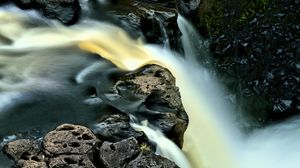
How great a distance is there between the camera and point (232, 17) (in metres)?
8.68

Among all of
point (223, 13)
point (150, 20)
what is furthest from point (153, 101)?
point (223, 13)

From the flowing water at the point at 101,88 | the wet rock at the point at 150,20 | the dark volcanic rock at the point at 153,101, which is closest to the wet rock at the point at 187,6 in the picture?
the flowing water at the point at 101,88

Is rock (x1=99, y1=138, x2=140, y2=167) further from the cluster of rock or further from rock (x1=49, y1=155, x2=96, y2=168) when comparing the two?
rock (x1=49, y1=155, x2=96, y2=168)

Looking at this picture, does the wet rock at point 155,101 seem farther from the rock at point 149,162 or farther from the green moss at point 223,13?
the green moss at point 223,13

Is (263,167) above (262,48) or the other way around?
the other way around

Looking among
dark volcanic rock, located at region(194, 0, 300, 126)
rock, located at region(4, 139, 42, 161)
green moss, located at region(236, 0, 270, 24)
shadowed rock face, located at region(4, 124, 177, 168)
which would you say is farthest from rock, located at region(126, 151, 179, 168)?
green moss, located at region(236, 0, 270, 24)

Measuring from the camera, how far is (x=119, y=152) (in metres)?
5.09

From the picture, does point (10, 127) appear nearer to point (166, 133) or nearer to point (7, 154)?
point (7, 154)

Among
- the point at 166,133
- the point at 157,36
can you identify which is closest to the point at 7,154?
the point at 166,133

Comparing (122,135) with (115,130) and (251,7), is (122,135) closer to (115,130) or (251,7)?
(115,130)

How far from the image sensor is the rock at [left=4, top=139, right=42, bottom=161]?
5.10 m

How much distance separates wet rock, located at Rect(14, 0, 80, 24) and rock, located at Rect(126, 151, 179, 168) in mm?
3099

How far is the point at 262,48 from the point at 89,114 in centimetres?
339

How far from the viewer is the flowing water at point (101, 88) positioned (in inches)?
238
